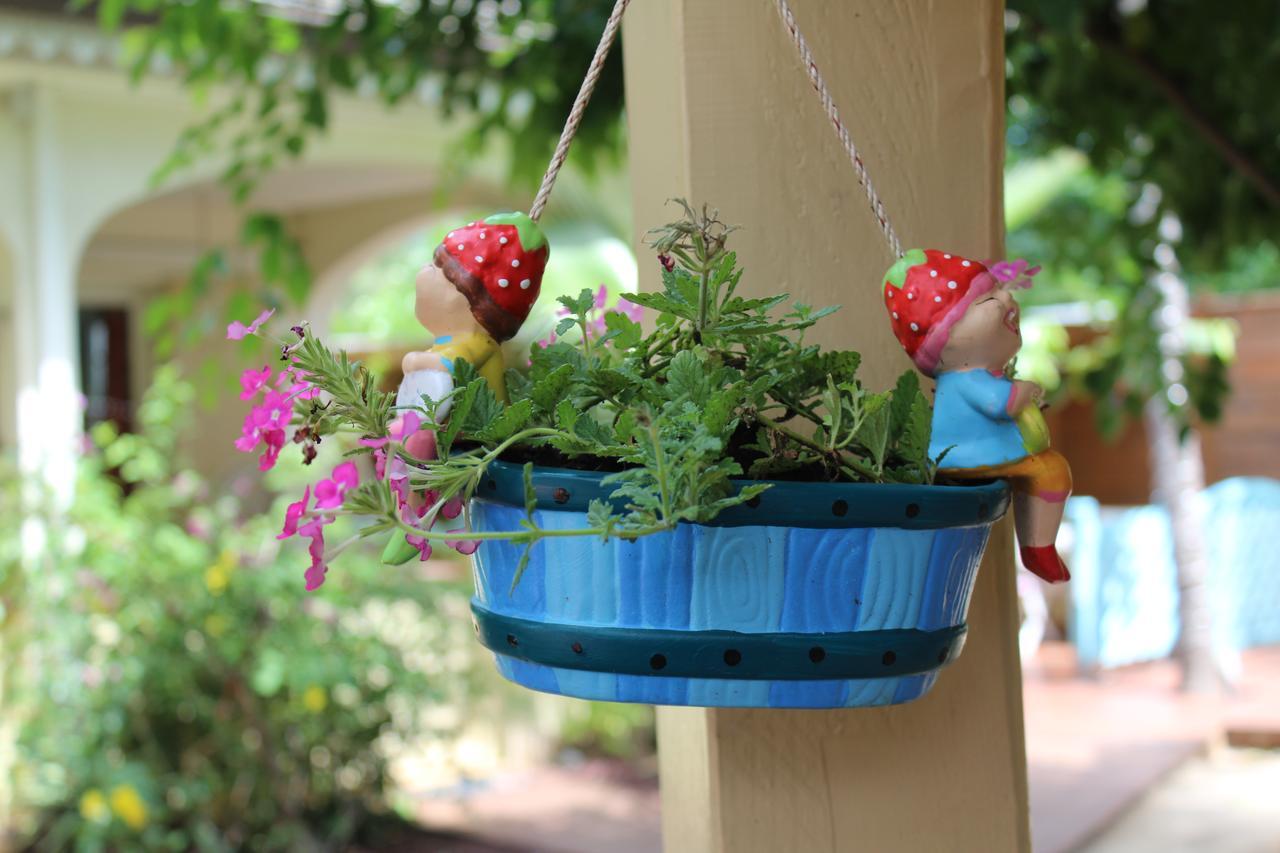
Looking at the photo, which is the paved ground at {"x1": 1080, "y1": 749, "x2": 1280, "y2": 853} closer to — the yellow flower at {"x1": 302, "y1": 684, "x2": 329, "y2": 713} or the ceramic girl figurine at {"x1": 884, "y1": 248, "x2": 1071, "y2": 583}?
the yellow flower at {"x1": 302, "y1": 684, "x2": 329, "y2": 713}

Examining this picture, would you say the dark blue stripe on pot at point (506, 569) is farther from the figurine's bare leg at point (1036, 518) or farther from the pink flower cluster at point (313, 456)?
the figurine's bare leg at point (1036, 518)

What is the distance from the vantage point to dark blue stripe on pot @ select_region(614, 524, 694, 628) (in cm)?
69

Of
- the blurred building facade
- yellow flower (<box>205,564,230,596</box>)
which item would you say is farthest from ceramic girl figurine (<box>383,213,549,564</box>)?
yellow flower (<box>205,564,230,596</box>)

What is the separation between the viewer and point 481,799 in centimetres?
484

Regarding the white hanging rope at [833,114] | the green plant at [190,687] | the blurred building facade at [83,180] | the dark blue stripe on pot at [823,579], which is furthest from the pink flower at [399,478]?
the green plant at [190,687]

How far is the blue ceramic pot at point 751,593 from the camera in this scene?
0.69 metres

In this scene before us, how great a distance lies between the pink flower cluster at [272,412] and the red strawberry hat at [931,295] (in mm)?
338

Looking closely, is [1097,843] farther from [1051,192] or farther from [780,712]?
[1051,192]

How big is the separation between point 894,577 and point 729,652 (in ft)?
0.33

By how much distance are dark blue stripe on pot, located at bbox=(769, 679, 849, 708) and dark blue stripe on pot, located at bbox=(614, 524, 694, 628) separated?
63 mm

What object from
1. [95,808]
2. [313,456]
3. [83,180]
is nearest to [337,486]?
[313,456]

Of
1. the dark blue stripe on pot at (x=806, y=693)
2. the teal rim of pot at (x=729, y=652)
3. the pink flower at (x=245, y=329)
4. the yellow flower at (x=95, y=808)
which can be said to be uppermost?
the pink flower at (x=245, y=329)

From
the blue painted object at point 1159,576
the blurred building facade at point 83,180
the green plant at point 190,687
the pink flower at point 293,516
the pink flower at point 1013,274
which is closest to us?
the pink flower at point 293,516

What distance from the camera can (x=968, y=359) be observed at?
0.74 metres
